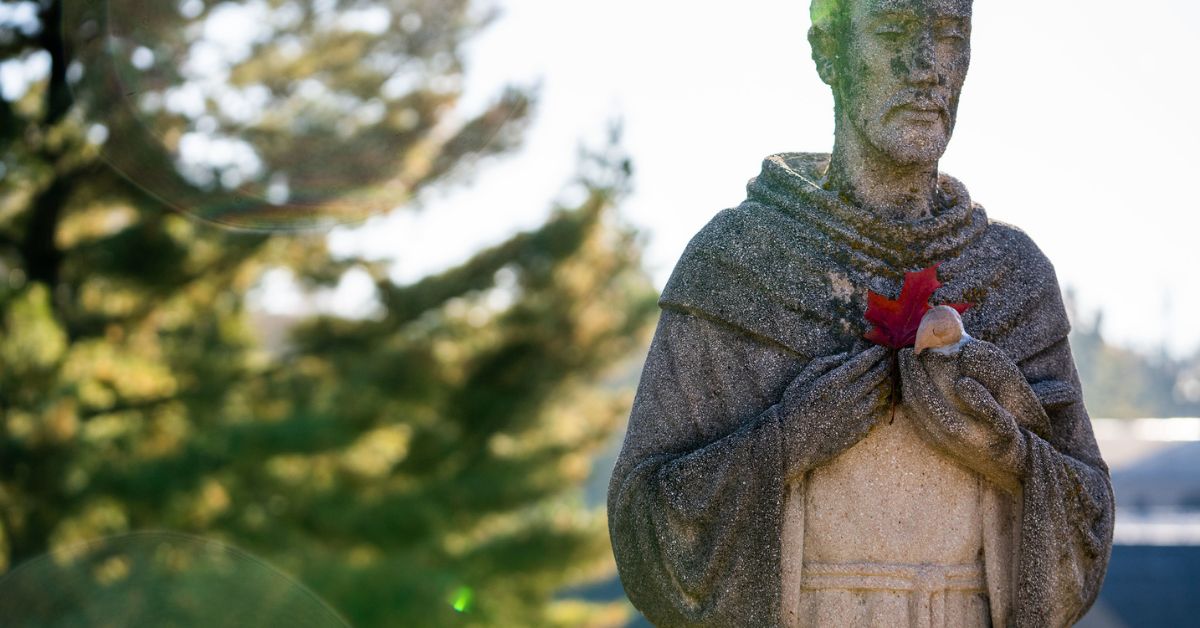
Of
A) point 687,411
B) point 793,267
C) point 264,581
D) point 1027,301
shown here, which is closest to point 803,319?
point 793,267

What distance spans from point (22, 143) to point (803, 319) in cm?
1080

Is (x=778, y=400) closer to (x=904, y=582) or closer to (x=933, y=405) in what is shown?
(x=933, y=405)

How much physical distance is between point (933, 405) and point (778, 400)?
0.37 meters

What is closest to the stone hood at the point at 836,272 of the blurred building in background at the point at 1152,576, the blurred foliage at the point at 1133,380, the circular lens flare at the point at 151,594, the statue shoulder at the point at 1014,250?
the statue shoulder at the point at 1014,250

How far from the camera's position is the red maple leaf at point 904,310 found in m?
3.35

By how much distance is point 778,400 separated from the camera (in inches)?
136

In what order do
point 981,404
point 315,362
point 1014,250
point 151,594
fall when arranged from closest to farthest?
point 981,404, point 1014,250, point 151,594, point 315,362

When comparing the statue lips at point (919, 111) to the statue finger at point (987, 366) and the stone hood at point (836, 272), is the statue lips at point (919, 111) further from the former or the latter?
the statue finger at point (987, 366)

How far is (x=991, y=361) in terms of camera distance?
333 cm

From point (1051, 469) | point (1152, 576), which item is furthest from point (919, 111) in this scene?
point (1152, 576)

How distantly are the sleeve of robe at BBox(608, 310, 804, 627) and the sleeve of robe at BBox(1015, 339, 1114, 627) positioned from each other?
587 millimetres

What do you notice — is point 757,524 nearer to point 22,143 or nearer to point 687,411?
point 687,411

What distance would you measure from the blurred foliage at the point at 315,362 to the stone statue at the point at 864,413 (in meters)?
8.76

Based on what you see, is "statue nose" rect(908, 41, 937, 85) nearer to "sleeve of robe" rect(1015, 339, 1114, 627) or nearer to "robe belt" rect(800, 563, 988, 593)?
"sleeve of robe" rect(1015, 339, 1114, 627)
